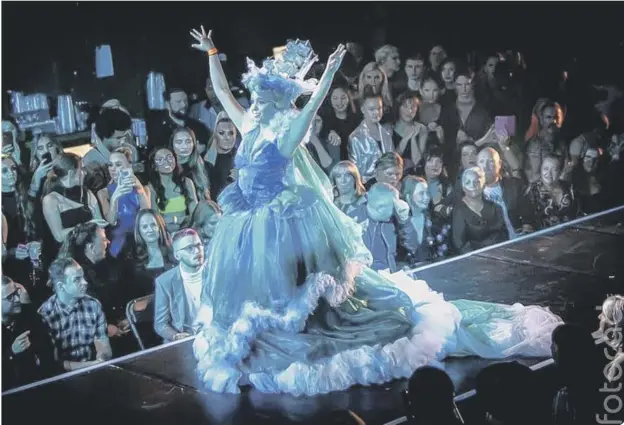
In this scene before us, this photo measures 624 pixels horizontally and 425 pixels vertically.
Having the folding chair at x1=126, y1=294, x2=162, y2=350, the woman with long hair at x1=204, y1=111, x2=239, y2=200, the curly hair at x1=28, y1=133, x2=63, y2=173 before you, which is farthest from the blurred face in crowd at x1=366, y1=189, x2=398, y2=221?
the curly hair at x1=28, y1=133, x2=63, y2=173

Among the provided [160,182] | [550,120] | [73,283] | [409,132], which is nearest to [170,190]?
[160,182]

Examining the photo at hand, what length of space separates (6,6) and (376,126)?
1.47 m

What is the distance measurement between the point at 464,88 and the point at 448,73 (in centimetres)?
Result: 10

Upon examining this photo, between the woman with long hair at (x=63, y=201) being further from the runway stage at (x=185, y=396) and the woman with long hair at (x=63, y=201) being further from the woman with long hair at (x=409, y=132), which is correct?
the woman with long hair at (x=409, y=132)

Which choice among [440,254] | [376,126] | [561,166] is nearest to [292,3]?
[376,126]

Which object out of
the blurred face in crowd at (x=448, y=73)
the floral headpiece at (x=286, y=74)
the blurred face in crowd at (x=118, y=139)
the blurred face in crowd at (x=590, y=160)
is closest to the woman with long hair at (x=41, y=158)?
the blurred face in crowd at (x=118, y=139)

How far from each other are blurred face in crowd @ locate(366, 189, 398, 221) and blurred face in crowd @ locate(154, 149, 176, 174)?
82cm

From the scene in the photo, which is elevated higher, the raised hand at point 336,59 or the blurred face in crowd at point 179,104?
the raised hand at point 336,59

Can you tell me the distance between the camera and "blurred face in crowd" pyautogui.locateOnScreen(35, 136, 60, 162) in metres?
3.50

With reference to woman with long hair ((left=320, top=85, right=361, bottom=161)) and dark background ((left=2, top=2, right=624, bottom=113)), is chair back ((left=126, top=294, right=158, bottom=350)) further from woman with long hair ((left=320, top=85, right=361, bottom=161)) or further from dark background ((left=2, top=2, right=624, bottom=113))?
woman with long hair ((left=320, top=85, right=361, bottom=161))

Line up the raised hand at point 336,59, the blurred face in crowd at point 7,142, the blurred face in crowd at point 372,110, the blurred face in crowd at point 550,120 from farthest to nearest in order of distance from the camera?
1. the blurred face in crowd at point 550,120
2. the blurred face in crowd at point 372,110
3. the raised hand at point 336,59
4. the blurred face in crowd at point 7,142

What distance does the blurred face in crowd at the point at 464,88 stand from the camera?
429cm

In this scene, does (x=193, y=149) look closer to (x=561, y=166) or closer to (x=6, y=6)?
(x=6, y=6)

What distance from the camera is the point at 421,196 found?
4.24m
